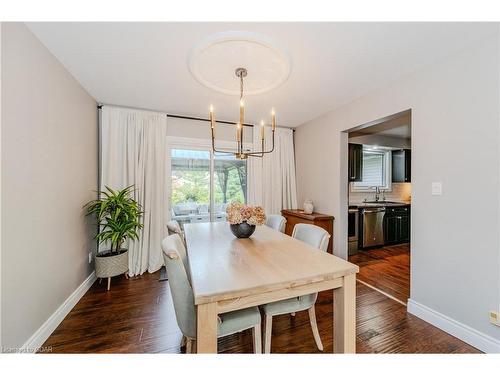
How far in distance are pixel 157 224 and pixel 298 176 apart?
2.60m

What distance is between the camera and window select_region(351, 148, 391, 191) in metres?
4.69

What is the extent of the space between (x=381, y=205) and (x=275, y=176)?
2.20 m

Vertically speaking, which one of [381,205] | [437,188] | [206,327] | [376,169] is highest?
[376,169]

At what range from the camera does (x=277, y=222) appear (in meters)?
2.52

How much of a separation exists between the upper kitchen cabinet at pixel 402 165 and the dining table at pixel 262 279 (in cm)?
420

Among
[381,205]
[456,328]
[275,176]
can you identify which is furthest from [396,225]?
[456,328]

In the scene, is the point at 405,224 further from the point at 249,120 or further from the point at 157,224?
the point at 157,224

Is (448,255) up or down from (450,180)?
down

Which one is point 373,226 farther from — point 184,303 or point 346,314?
point 184,303

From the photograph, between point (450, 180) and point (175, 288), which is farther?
point (450, 180)
